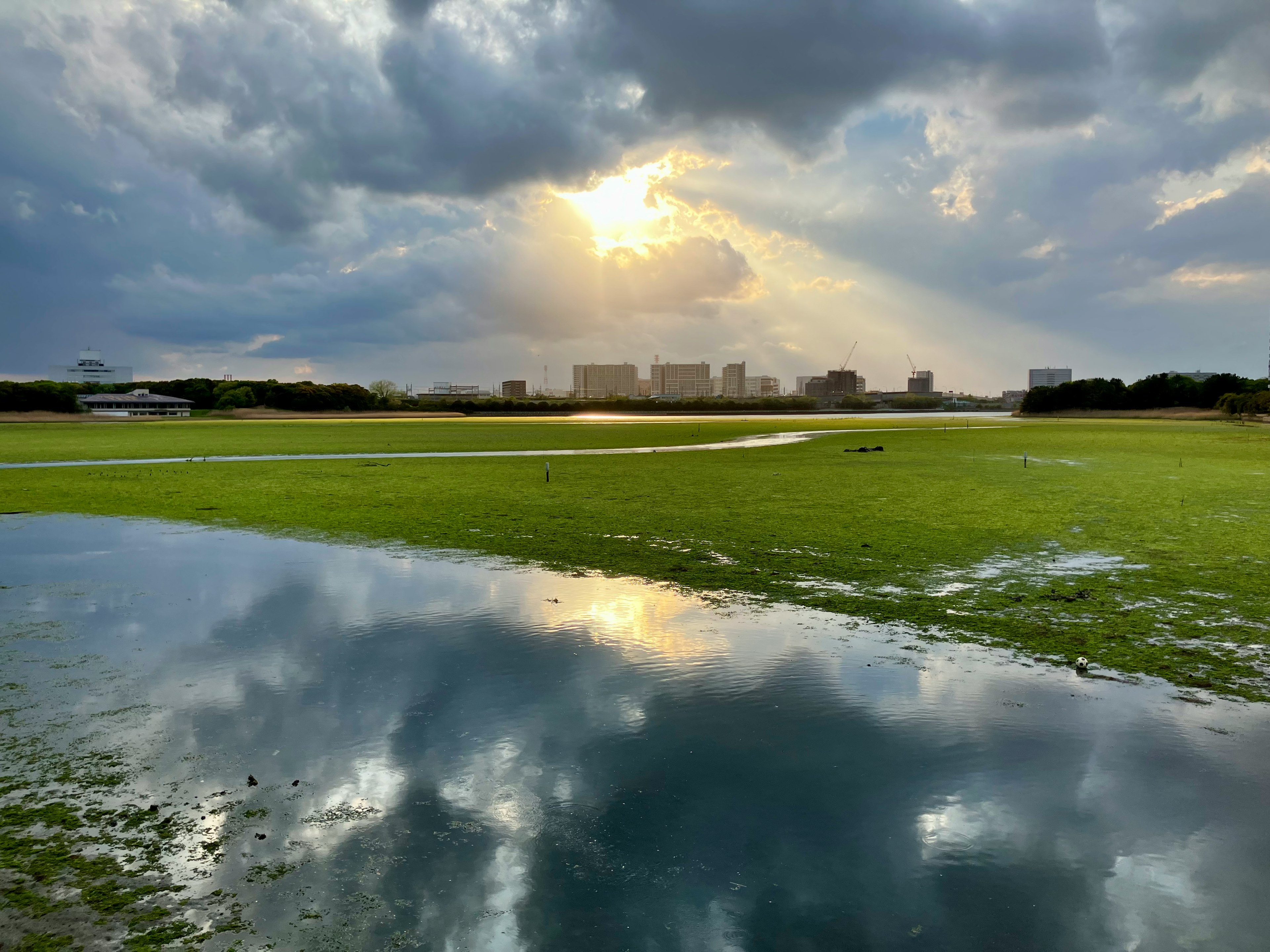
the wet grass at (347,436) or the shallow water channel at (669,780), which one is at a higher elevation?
the shallow water channel at (669,780)

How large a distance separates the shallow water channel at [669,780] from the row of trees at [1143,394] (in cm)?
14880

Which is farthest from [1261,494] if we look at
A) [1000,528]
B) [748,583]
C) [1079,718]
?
[1079,718]

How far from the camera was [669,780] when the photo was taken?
7344mm

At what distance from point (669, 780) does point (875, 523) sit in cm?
1592

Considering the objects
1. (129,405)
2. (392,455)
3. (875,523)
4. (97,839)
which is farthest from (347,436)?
(129,405)

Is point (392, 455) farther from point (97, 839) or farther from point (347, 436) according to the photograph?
point (97, 839)

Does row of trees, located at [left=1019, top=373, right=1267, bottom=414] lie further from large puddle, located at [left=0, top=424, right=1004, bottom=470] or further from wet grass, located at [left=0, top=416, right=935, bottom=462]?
large puddle, located at [left=0, top=424, right=1004, bottom=470]

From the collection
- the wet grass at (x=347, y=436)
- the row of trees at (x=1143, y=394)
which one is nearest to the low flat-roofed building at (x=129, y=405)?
the wet grass at (x=347, y=436)

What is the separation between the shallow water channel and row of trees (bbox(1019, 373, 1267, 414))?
149m

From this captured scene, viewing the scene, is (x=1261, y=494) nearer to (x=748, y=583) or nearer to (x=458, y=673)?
(x=748, y=583)

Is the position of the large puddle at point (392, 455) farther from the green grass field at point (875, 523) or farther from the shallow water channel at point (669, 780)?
the shallow water channel at point (669, 780)

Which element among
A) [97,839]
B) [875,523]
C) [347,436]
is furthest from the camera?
[347,436]

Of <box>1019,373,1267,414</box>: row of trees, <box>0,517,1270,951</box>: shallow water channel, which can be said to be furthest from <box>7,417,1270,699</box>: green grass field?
<box>1019,373,1267,414</box>: row of trees

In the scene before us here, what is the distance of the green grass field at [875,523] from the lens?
1256cm
